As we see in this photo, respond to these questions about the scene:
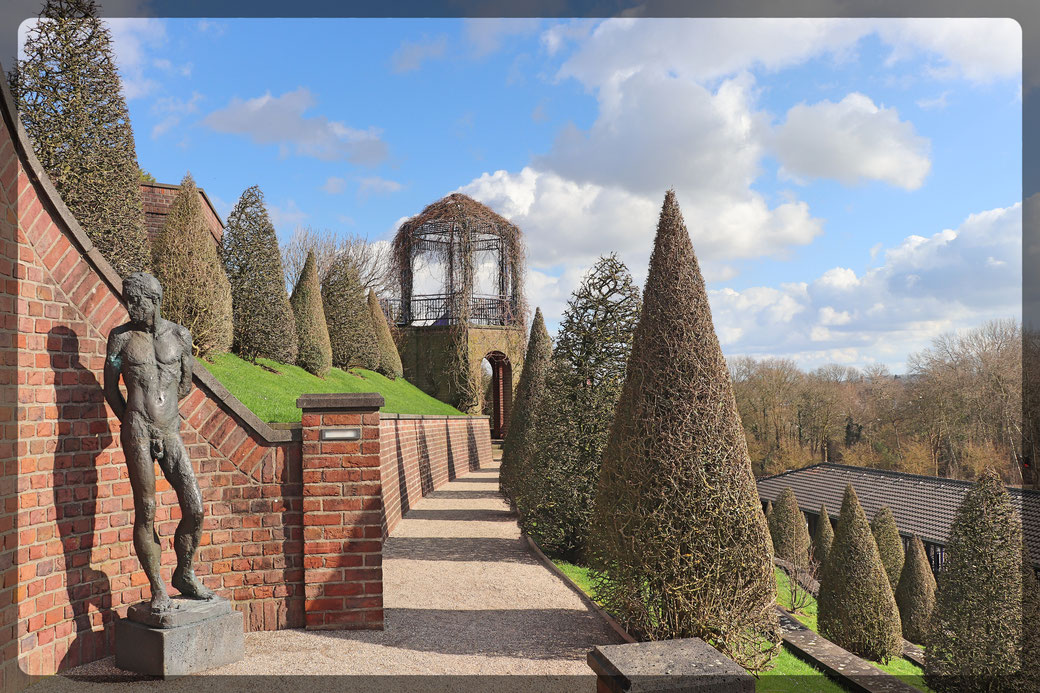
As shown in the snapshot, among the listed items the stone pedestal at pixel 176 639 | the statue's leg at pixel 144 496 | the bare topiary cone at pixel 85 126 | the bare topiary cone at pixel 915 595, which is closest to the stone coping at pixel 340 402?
the statue's leg at pixel 144 496

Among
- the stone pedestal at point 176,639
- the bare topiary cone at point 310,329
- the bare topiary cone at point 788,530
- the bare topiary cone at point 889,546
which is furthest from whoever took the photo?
the bare topiary cone at point 788,530

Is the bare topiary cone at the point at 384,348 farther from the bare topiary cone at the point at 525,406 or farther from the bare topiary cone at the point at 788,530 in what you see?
the bare topiary cone at the point at 788,530

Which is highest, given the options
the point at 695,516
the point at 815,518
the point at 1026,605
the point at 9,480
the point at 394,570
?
the point at 9,480

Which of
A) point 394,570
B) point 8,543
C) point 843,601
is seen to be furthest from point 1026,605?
point 8,543

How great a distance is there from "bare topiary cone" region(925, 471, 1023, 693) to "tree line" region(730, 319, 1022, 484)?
58.5 feet

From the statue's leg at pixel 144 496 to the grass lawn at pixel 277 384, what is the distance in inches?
171

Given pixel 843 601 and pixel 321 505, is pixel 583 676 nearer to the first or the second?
pixel 321 505

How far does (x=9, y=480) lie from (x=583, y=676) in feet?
13.3

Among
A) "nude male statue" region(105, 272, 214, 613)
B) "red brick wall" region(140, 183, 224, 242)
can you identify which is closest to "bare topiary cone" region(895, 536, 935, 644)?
"nude male statue" region(105, 272, 214, 613)

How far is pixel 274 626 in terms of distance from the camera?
5367 millimetres

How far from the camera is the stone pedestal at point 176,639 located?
14.4ft

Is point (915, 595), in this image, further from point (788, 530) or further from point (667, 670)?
point (667, 670)

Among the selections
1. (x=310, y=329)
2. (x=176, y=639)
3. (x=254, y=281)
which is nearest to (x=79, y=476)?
(x=176, y=639)

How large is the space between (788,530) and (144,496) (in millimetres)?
21901
